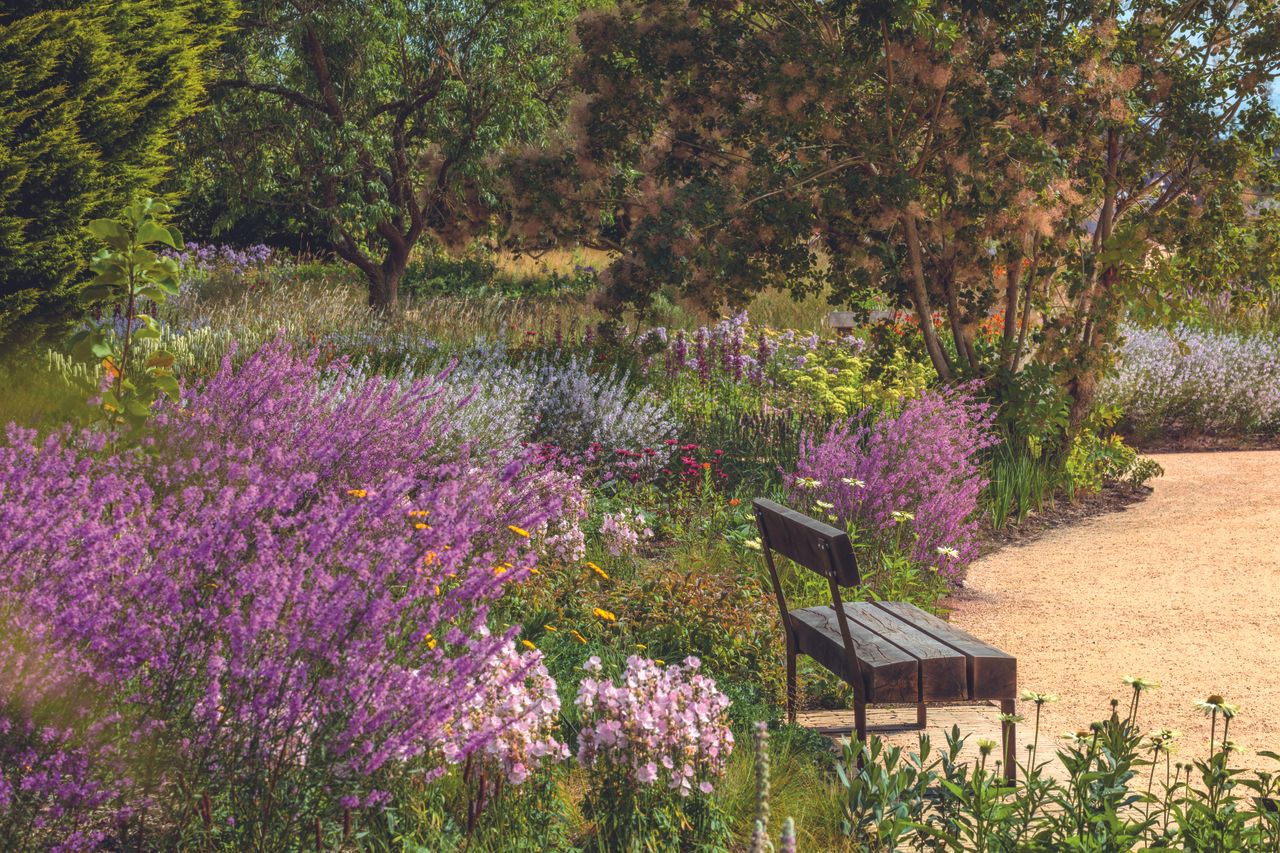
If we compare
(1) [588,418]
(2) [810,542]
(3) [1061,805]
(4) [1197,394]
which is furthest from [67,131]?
(4) [1197,394]

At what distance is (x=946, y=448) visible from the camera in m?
7.06

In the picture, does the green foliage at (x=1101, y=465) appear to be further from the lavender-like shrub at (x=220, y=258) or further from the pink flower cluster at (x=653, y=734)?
the lavender-like shrub at (x=220, y=258)

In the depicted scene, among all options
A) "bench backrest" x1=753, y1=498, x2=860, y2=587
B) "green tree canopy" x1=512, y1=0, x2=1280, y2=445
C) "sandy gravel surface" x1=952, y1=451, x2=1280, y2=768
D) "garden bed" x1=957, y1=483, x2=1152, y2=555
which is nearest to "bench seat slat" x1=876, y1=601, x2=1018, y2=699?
"bench backrest" x1=753, y1=498, x2=860, y2=587

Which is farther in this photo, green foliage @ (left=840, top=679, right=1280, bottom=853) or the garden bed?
the garden bed

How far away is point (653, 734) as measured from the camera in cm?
302

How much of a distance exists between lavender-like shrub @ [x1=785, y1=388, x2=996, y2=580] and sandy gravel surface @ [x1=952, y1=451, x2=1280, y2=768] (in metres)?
0.37

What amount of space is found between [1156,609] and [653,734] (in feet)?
14.8

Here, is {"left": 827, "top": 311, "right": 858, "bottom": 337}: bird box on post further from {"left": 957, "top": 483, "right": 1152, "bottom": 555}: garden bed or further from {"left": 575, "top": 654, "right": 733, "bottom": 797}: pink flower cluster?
{"left": 575, "top": 654, "right": 733, "bottom": 797}: pink flower cluster

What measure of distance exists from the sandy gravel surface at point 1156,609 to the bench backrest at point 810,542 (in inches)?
51.7

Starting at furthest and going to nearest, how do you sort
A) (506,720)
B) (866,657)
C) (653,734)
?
(866,657) → (653,734) → (506,720)

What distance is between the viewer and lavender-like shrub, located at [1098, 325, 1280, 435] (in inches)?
466

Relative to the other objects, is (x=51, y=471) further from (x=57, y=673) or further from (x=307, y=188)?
(x=307, y=188)

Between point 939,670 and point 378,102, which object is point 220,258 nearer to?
point 378,102

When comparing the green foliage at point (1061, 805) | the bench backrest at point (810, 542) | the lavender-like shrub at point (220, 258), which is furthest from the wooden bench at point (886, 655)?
the lavender-like shrub at point (220, 258)
